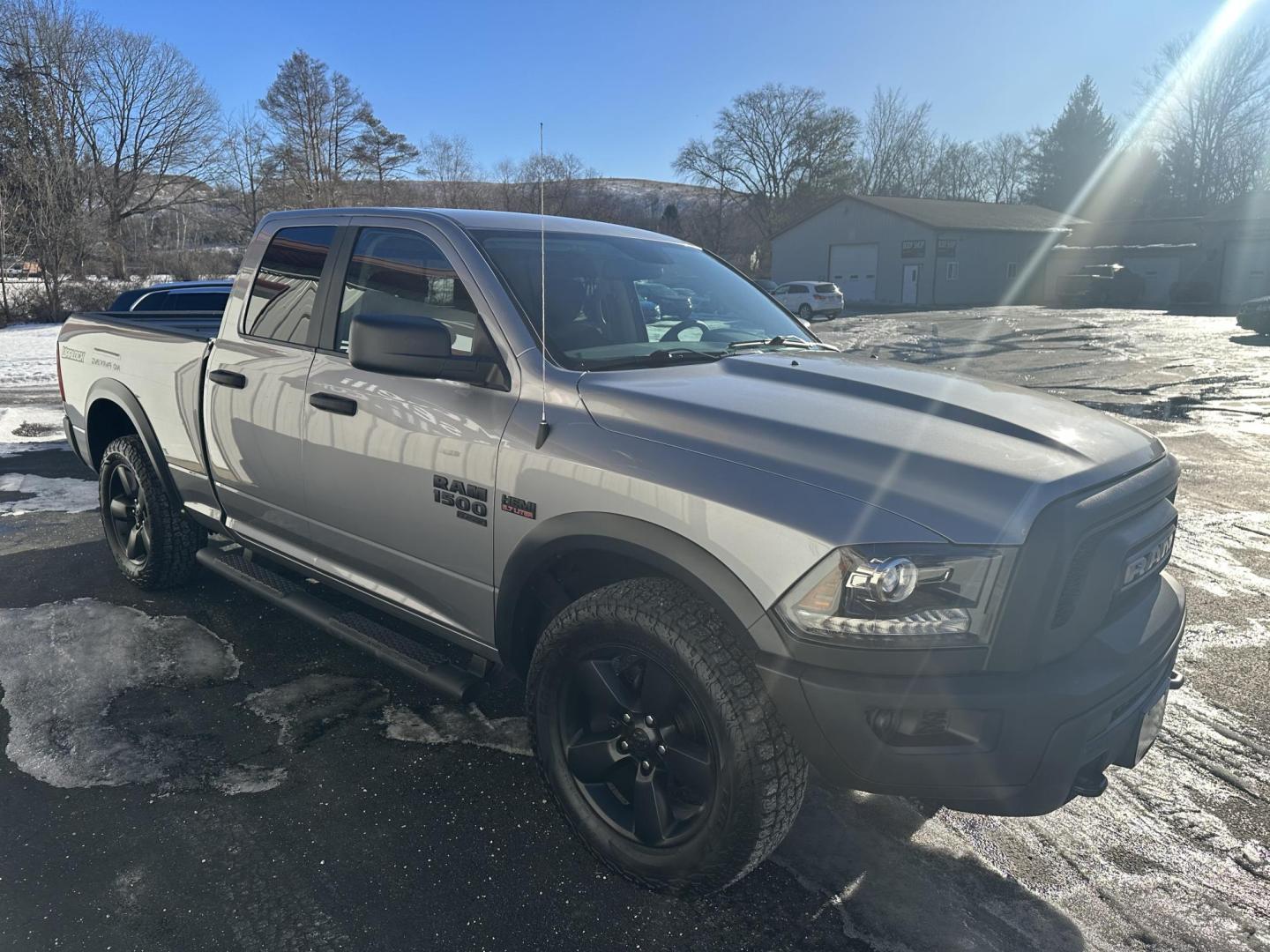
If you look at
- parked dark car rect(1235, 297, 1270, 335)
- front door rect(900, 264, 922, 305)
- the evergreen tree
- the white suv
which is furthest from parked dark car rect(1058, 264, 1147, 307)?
the evergreen tree

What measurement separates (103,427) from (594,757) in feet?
13.6

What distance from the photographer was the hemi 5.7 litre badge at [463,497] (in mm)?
2777

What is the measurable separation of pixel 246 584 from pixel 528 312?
6.75ft

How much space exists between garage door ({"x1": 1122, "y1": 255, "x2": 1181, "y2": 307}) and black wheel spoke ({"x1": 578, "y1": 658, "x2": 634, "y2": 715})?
156 feet

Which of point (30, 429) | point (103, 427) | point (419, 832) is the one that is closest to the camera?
point (419, 832)

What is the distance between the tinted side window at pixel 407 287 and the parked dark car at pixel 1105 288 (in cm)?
4397

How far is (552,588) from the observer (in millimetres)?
2824

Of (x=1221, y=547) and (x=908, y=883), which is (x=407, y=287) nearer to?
(x=908, y=883)

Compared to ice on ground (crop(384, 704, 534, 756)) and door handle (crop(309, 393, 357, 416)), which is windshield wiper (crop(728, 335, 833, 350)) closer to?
door handle (crop(309, 393, 357, 416))

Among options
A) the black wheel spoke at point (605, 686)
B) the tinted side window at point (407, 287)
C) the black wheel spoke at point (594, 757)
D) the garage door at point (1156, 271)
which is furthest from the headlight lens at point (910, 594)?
the garage door at point (1156, 271)

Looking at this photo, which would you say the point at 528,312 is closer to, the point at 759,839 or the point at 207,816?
the point at 759,839

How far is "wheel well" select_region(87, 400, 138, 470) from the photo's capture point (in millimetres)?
4965

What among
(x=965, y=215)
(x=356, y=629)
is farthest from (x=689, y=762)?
(x=965, y=215)

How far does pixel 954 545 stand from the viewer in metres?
1.99
